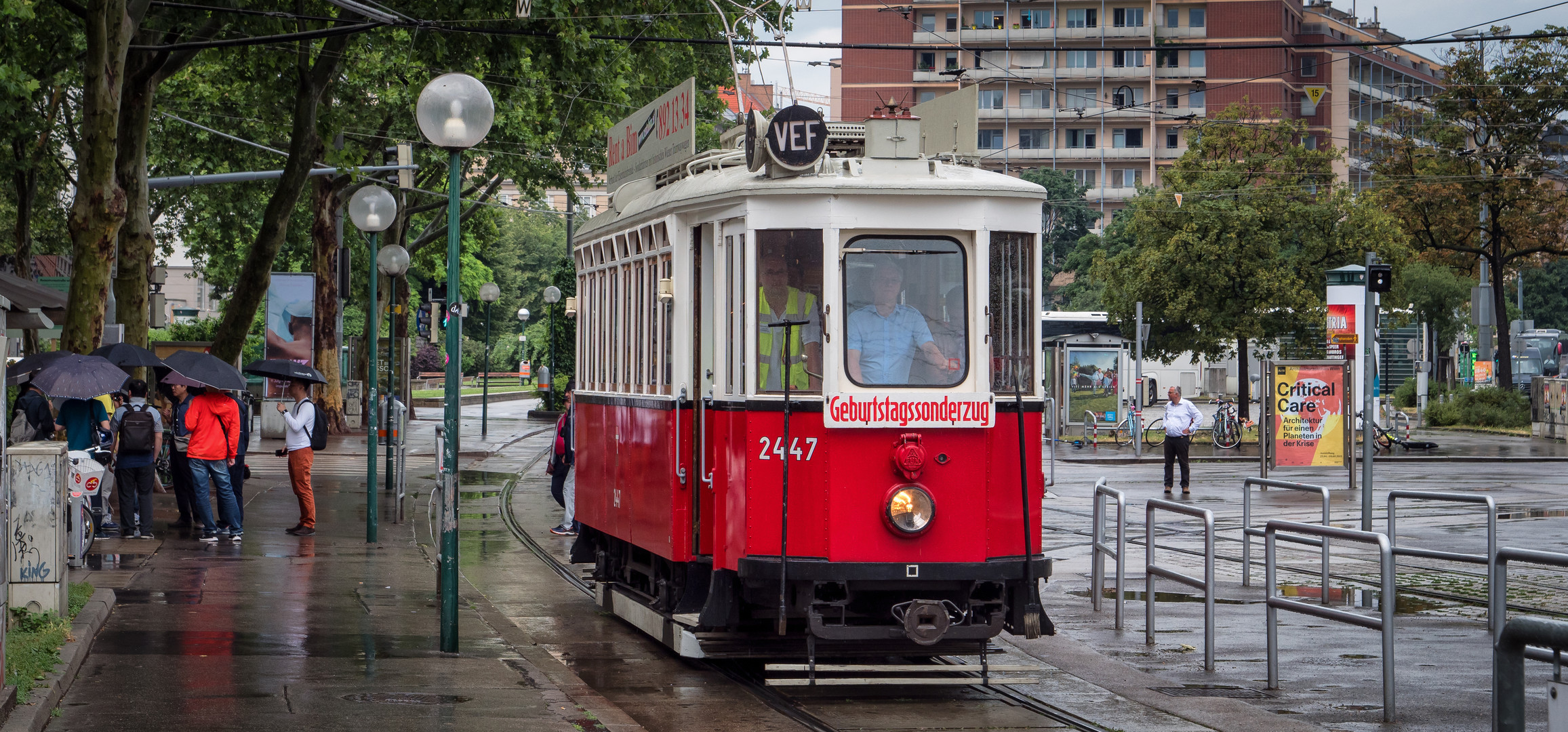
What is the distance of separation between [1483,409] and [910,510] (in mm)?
41371

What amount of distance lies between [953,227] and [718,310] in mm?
1471

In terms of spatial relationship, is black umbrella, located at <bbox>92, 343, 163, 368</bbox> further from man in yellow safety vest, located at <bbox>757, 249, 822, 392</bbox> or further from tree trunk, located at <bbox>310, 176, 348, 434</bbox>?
tree trunk, located at <bbox>310, 176, 348, 434</bbox>

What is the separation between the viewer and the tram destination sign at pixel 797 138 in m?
9.34

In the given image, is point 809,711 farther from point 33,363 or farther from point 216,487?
point 33,363

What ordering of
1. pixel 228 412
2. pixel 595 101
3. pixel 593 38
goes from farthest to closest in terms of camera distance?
pixel 595 101 < pixel 593 38 < pixel 228 412

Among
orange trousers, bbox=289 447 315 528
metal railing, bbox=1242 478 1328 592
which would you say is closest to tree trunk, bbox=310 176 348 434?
orange trousers, bbox=289 447 315 528

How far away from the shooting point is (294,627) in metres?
11.2

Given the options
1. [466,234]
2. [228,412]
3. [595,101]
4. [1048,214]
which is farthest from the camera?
[1048,214]

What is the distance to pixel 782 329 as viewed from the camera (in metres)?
9.39

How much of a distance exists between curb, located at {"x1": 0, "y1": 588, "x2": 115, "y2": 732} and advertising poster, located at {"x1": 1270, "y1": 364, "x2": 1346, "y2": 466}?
18.3 metres

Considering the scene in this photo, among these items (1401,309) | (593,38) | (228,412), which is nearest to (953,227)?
(228,412)

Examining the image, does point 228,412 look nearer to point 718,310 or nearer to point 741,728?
point 718,310

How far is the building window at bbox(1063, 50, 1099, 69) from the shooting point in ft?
335

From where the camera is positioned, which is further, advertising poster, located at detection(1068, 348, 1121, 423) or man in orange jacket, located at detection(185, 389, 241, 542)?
advertising poster, located at detection(1068, 348, 1121, 423)
